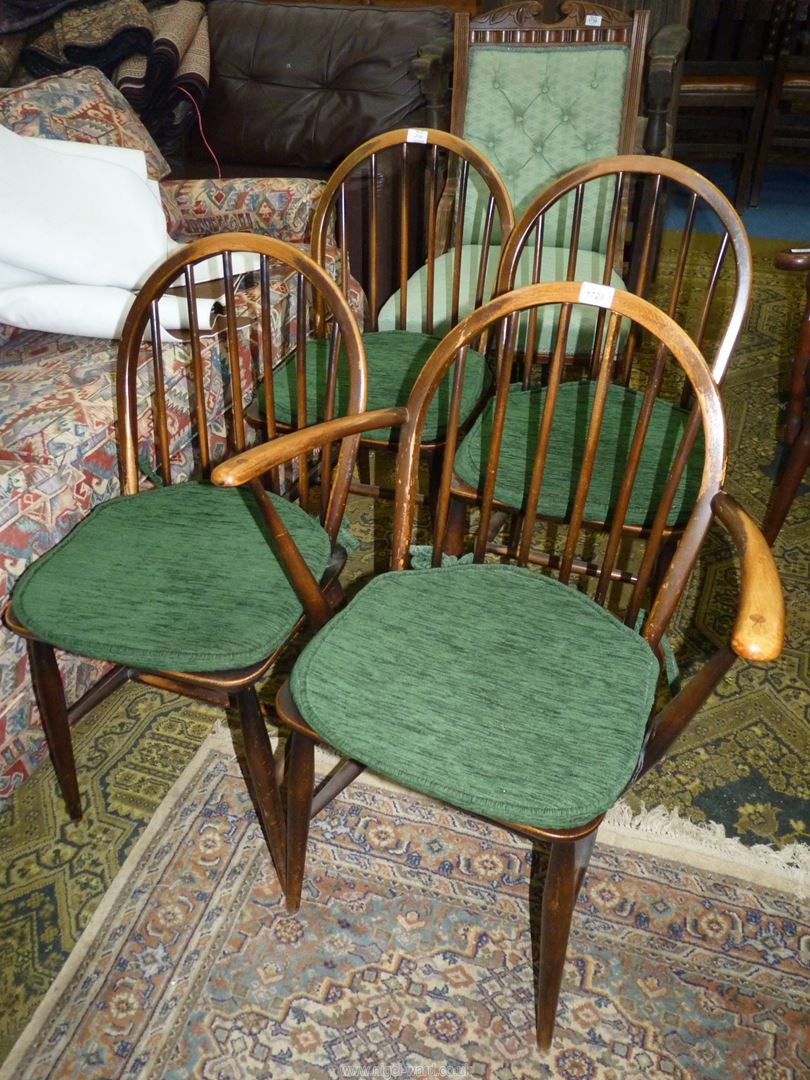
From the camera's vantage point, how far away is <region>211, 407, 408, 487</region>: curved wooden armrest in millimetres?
959

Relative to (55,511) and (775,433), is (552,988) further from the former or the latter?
(775,433)

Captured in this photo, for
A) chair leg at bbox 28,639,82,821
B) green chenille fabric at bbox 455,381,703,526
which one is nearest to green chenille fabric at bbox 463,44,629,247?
green chenille fabric at bbox 455,381,703,526

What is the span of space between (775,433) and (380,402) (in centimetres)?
142

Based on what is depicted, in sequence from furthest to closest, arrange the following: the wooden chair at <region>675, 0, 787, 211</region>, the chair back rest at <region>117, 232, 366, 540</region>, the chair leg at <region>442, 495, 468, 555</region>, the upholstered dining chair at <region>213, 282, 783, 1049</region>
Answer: the wooden chair at <region>675, 0, 787, 211</region>
the chair leg at <region>442, 495, 468, 555</region>
the chair back rest at <region>117, 232, 366, 540</region>
the upholstered dining chair at <region>213, 282, 783, 1049</region>

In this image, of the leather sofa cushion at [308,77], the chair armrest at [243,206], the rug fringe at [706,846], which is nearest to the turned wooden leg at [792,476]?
the rug fringe at [706,846]

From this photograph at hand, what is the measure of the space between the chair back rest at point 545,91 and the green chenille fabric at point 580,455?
0.87 m

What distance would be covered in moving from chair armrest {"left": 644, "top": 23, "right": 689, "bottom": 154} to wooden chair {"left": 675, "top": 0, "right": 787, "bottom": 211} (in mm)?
1724

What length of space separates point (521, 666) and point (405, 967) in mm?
528

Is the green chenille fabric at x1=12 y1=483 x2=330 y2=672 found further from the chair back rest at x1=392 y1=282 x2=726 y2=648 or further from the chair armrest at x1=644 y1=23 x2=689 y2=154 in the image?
the chair armrest at x1=644 y1=23 x2=689 y2=154

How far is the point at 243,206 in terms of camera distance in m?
2.31

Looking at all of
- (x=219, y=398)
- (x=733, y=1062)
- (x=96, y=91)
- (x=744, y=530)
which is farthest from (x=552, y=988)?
(x=96, y=91)

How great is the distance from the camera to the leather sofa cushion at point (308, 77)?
2834 millimetres

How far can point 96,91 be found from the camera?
7.38ft

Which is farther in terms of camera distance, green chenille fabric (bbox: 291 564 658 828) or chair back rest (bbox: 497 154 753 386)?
chair back rest (bbox: 497 154 753 386)
